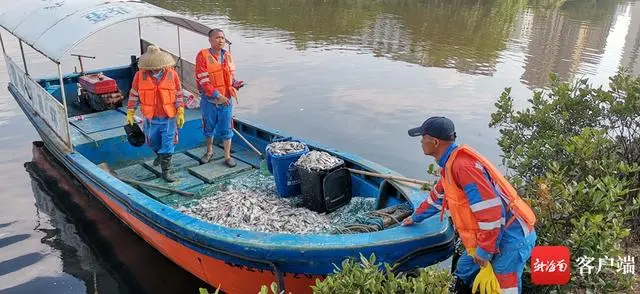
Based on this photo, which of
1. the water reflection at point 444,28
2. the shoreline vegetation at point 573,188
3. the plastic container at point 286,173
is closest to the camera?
the shoreline vegetation at point 573,188

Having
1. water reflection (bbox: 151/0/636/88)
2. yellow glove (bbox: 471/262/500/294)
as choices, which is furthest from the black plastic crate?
water reflection (bbox: 151/0/636/88)

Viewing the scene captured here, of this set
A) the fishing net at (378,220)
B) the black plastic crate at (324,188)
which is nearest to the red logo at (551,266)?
the fishing net at (378,220)

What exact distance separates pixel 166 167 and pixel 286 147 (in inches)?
61.8

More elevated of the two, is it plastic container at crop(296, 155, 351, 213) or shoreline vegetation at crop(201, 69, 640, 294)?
shoreline vegetation at crop(201, 69, 640, 294)

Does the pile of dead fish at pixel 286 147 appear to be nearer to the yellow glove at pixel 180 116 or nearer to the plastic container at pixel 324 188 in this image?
the plastic container at pixel 324 188

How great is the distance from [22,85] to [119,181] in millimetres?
3953

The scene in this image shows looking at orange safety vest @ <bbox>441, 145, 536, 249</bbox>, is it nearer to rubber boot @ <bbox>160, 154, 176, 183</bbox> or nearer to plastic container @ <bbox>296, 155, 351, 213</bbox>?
plastic container @ <bbox>296, 155, 351, 213</bbox>

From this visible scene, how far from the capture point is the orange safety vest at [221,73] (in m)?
6.15

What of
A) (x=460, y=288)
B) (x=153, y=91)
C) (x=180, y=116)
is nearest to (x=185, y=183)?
(x=180, y=116)

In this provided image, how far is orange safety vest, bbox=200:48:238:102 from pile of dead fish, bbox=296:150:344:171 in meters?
1.55

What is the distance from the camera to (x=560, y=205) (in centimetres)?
369

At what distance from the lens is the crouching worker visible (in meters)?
5.68

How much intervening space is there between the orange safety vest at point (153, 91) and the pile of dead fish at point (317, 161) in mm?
1688

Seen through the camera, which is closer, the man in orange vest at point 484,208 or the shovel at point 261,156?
the man in orange vest at point 484,208
